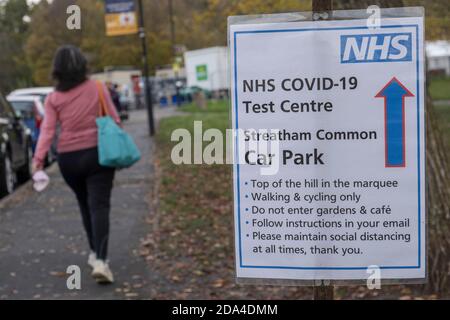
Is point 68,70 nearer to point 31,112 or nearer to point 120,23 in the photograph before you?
point 31,112

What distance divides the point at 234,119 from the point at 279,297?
9.52 feet

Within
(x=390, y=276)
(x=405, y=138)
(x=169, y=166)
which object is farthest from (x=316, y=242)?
(x=169, y=166)

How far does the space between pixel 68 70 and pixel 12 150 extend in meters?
6.73

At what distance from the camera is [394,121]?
2676mm

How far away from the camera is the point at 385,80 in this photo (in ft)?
8.70

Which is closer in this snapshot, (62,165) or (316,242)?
(316,242)

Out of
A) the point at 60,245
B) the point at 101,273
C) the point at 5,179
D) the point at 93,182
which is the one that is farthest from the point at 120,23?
the point at 101,273

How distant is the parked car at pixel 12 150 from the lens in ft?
37.2

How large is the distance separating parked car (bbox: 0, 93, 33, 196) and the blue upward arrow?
30.7 feet

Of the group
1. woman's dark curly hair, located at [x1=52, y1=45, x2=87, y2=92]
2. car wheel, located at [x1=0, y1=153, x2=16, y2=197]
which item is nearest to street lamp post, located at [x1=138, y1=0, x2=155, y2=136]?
car wheel, located at [x1=0, y1=153, x2=16, y2=197]

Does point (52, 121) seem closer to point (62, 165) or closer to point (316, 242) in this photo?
point (62, 165)
